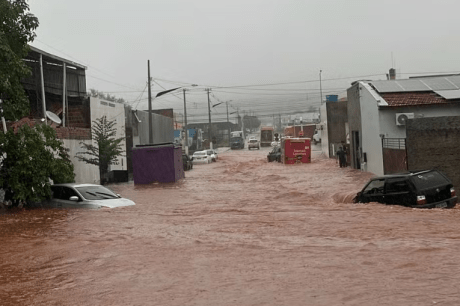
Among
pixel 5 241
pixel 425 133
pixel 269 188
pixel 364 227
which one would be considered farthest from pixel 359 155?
pixel 5 241

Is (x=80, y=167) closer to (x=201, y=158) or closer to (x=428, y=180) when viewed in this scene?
(x=428, y=180)

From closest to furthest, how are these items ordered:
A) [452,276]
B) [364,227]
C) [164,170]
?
1. [452,276]
2. [364,227]
3. [164,170]

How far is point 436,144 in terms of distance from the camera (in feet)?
64.7

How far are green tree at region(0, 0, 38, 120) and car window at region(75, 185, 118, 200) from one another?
10.5 feet

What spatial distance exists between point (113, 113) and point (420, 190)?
89.0 ft

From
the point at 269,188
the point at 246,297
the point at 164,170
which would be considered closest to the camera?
the point at 246,297

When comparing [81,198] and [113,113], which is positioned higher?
[113,113]

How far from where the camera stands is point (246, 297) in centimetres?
720

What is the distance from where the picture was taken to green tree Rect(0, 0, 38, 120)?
16844 millimetres

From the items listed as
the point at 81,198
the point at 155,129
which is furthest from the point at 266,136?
the point at 81,198

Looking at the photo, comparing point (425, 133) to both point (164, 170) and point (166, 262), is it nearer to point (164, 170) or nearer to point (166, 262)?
point (166, 262)

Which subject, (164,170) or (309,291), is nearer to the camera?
(309,291)

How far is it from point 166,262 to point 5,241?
17.5 feet

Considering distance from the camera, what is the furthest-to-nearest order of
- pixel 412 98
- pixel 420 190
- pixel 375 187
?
pixel 412 98 < pixel 375 187 < pixel 420 190
